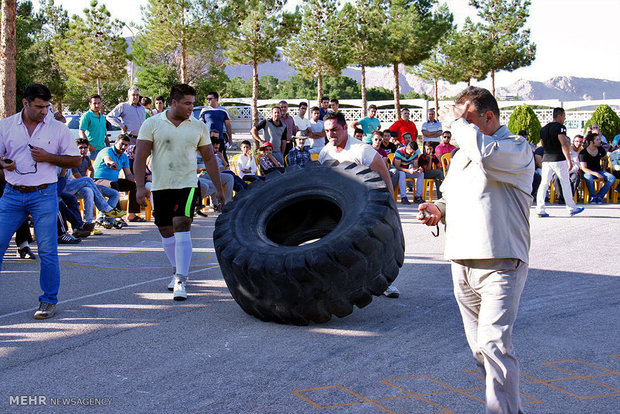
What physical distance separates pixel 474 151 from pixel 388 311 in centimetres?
272

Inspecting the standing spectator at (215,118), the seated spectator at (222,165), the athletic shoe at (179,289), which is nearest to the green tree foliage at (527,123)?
the standing spectator at (215,118)

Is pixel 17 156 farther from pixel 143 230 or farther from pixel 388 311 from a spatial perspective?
pixel 143 230

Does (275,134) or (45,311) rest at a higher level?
(275,134)

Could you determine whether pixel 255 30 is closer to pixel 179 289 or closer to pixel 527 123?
pixel 527 123

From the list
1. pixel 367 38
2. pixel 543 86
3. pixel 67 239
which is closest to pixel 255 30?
pixel 367 38

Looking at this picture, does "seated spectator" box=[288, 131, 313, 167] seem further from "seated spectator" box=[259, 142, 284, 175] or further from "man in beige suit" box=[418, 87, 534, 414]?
"man in beige suit" box=[418, 87, 534, 414]

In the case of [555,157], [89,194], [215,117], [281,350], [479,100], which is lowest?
[281,350]

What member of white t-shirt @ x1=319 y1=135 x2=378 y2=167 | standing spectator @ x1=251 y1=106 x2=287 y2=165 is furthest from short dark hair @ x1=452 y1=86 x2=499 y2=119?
standing spectator @ x1=251 y1=106 x2=287 y2=165

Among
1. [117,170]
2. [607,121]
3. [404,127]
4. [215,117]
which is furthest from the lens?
[607,121]

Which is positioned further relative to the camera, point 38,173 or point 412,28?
point 412,28

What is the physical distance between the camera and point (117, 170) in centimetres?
1202

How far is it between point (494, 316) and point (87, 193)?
8418mm

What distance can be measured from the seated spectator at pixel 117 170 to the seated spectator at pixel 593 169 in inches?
382

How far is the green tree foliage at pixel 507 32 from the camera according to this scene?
5122cm
